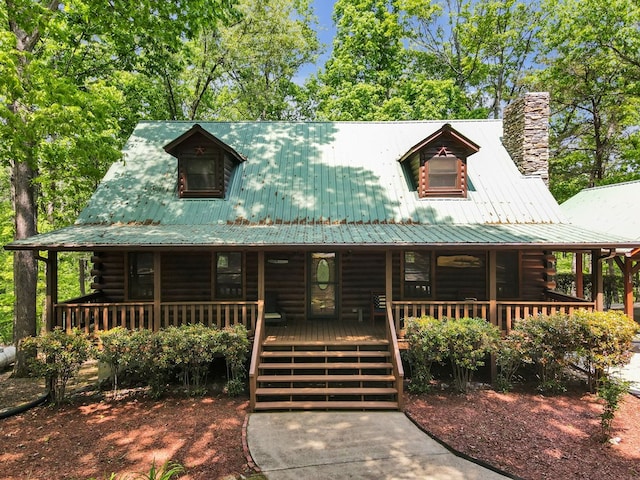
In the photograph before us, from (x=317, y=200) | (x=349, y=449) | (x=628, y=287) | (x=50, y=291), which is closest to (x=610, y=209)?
(x=628, y=287)

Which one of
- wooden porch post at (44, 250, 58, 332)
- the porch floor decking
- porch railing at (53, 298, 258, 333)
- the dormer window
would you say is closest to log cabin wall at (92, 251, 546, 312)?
the porch floor decking

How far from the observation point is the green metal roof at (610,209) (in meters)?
13.3

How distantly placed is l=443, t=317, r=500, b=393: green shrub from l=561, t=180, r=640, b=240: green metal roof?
788 cm

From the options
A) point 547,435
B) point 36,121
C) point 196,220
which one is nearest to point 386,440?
point 547,435

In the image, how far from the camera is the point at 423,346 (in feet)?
28.2

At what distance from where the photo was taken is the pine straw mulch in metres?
5.85

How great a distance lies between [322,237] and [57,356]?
22.0ft

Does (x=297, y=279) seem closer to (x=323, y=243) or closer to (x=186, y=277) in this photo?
(x=323, y=243)

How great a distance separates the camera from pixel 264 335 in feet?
31.8

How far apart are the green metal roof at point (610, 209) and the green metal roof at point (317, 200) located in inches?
168

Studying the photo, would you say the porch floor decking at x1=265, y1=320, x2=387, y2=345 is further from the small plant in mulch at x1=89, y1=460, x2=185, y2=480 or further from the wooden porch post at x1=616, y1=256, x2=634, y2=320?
the wooden porch post at x1=616, y1=256, x2=634, y2=320

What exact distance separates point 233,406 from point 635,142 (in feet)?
82.5

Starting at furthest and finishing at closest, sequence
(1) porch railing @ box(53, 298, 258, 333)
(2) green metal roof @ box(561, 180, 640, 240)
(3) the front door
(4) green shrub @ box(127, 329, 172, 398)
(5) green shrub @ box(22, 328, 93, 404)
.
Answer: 1. (2) green metal roof @ box(561, 180, 640, 240)
2. (3) the front door
3. (1) porch railing @ box(53, 298, 258, 333)
4. (4) green shrub @ box(127, 329, 172, 398)
5. (5) green shrub @ box(22, 328, 93, 404)

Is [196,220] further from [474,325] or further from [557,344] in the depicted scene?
[557,344]
